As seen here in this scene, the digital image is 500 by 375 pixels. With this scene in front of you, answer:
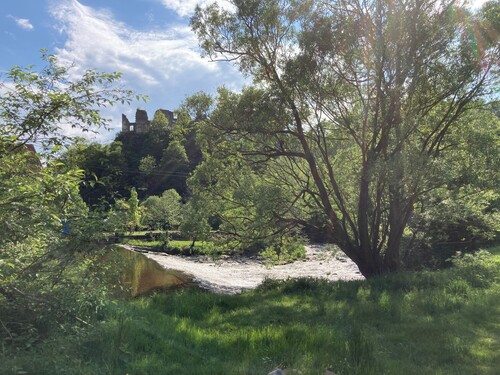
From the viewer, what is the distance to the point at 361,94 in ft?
46.0

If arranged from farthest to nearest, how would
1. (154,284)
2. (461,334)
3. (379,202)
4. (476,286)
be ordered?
(154,284)
(379,202)
(476,286)
(461,334)

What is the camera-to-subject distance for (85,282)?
549 cm

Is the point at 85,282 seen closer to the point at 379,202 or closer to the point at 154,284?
the point at 379,202

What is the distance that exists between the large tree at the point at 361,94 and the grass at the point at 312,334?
2.98m

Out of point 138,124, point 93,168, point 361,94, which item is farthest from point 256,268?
point 138,124

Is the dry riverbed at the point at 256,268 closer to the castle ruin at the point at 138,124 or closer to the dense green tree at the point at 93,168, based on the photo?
the dense green tree at the point at 93,168

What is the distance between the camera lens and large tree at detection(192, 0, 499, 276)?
471 inches

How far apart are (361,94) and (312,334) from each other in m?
9.11

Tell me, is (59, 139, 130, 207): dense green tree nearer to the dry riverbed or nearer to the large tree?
the large tree

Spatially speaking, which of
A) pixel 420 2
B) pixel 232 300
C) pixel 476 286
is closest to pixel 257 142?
pixel 232 300

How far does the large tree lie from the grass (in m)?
2.98

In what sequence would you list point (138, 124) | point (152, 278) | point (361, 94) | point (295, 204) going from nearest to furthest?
point (361, 94), point (295, 204), point (152, 278), point (138, 124)

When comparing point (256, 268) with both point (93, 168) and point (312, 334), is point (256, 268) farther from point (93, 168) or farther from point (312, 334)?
point (93, 168)

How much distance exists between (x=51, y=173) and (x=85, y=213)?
66 cm
